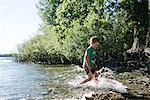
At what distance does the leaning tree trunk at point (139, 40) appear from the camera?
1134 inches

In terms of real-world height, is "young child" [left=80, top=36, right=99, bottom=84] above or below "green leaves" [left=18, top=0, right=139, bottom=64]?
below

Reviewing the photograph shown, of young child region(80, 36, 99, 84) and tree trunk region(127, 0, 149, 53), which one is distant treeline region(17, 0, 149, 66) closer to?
tree trunk region(127, 0, 149, 53)

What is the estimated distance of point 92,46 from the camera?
14148 millimetres

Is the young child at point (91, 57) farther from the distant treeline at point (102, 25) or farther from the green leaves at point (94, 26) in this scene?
the green leaves at point (94, 26)

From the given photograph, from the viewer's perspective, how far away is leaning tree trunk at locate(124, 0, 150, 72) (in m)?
28.8

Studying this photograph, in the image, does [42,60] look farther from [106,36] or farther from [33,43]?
[106,36]

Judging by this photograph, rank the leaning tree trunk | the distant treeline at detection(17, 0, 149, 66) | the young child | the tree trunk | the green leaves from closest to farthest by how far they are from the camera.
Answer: the young child < the leaning tree trunk < the tree trunk < the distant treeline at detection(17, 0, 149, 66) < the green leaves

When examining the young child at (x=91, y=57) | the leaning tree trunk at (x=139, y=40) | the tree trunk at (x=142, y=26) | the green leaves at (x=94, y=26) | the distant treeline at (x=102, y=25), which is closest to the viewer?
the young child at (x=91, y=57)

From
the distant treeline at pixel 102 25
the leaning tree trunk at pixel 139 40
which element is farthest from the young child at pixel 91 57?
the distant treeline at pixel 102 25

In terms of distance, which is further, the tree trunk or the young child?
the tree trunk

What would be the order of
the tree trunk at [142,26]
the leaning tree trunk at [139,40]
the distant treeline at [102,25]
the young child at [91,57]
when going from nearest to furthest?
the young child at [91,57], the leaning tree trunk at [139,40], the tree trunk at [142,26], the distant treeline at [102,25]

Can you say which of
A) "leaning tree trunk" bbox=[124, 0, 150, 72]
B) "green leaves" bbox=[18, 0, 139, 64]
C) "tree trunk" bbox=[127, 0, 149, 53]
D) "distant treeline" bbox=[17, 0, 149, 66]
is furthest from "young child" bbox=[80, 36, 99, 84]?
"green leaves" bbox=[18, 0, 139, 64]

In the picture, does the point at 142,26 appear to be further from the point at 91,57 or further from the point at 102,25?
the point at 91,57

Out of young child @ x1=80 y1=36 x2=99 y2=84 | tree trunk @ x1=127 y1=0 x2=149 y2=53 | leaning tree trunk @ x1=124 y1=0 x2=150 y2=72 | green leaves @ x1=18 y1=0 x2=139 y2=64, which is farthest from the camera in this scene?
green leaves @ x1=18 y1=0 x2=139 y2=64
